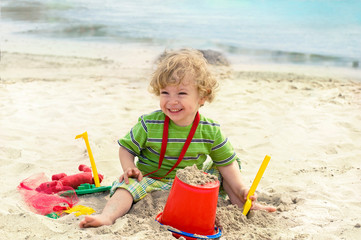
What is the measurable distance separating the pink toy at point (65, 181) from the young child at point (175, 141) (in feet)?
1.53

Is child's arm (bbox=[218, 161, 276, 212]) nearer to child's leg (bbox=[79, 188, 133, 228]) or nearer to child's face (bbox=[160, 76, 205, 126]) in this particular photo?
child's face (bbox=[160, 76, 205, 126])

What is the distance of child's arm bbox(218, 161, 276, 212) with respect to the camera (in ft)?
8.77

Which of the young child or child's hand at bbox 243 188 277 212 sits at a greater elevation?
the young child

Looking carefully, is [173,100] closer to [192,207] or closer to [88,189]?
[192,207]

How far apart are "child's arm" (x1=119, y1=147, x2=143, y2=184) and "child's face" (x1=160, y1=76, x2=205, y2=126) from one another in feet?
1.27

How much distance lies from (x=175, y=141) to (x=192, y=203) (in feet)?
2.11

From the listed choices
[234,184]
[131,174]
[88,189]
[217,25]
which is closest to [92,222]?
[131,174]

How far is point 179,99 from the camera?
2533 mm

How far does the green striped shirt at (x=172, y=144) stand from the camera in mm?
2678

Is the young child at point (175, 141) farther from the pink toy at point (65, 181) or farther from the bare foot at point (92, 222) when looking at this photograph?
the pink toy at point (65, 181)

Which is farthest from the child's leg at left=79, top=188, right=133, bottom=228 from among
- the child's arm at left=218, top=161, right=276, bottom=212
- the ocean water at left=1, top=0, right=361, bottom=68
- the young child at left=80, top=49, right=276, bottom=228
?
the ocean water at left=1, top=0, right=361, bottom=68

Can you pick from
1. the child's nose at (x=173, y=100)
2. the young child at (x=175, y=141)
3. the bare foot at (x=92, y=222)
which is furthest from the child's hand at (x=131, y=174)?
the child's nose at (x=173, y=100)

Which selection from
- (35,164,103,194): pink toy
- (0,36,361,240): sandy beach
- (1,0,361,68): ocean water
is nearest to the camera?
(0,36,361,240): sandy beach

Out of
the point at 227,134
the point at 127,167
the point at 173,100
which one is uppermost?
the point at 173,100
